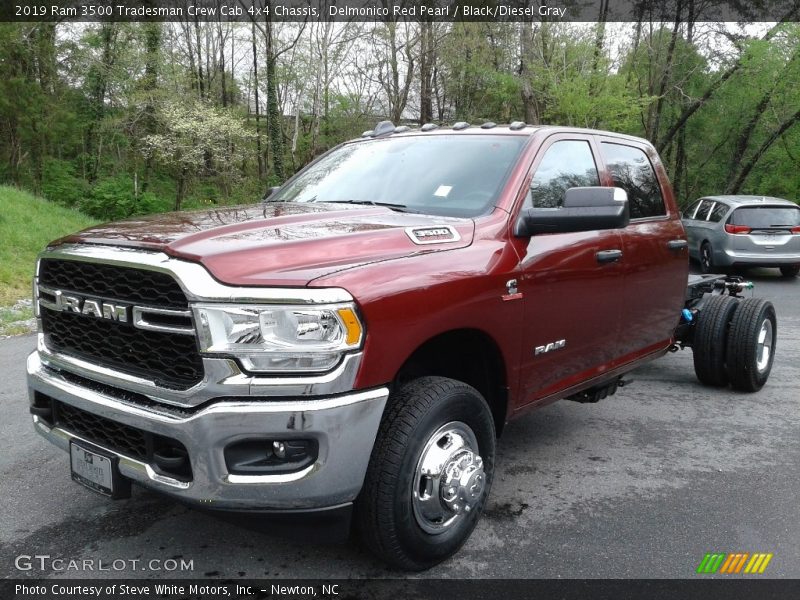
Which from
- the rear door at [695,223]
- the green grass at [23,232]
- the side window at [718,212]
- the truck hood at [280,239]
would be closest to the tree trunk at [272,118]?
the green grass at [23,232]

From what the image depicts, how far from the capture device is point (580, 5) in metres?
29.3

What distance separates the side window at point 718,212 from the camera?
13.8 m

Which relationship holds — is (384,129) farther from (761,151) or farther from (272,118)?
(761,151)

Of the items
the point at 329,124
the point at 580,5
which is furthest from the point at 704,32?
the point at 329,124

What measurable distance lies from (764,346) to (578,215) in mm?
3545

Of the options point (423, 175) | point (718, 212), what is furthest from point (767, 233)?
point (423, 175)

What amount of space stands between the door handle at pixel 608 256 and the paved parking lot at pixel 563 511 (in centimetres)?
126

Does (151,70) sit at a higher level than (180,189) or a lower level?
higher

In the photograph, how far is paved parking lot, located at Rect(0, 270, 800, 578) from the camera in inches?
117

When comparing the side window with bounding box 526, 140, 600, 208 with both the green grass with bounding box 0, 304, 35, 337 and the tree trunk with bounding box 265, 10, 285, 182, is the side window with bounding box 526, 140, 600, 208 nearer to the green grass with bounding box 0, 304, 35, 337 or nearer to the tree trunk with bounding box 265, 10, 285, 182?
the green grass with bounding box 0, 304, 35, 337

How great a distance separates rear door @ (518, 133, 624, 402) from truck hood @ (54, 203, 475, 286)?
1.70 ft

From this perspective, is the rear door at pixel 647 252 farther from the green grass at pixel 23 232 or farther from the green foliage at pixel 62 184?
the green foliage at pixel 62 184

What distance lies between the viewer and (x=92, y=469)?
2.71 m

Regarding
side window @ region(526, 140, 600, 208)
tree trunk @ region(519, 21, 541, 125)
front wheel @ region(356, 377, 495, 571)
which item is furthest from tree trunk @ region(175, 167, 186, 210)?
front wheel @ region(356, 377, 495, 571)
